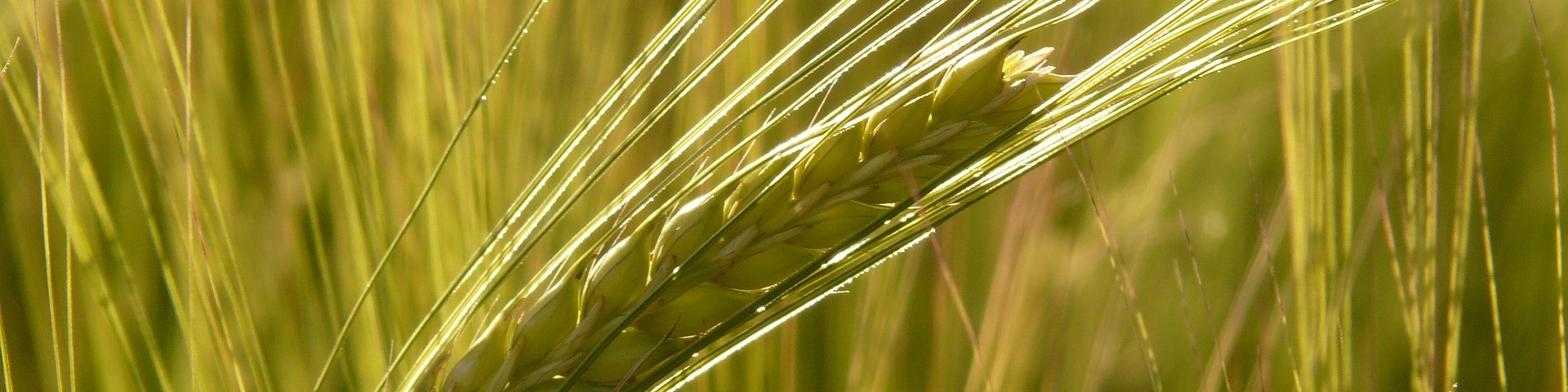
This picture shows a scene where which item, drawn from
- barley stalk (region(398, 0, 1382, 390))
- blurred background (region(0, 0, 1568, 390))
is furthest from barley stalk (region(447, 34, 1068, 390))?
blurred background (region(0, 0, 1568, 390))

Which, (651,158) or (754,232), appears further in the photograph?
(651,158)

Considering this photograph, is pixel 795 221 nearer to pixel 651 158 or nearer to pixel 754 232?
pixel 754 232

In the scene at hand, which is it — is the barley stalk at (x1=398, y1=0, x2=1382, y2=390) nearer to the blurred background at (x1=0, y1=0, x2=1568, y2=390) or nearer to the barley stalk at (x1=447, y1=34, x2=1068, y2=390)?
the barley stalk at (x1=447, y1=34, x2=1068, y2=390)

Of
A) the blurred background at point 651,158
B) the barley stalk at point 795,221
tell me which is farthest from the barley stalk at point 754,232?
the blurred background at point 651,158

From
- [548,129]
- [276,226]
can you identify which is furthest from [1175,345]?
[276,226]

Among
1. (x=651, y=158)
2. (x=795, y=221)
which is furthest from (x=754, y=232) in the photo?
(x=651, y=158)

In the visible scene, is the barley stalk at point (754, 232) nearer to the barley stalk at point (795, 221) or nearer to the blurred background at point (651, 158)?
the barley stalk at point (795, 221)

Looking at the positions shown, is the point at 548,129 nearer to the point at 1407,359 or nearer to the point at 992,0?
the point at 992,0

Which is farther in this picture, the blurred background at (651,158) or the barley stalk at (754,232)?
the blurred background at (651,158)

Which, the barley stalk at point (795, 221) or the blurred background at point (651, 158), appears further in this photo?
the blurred background at point (651, 158)
